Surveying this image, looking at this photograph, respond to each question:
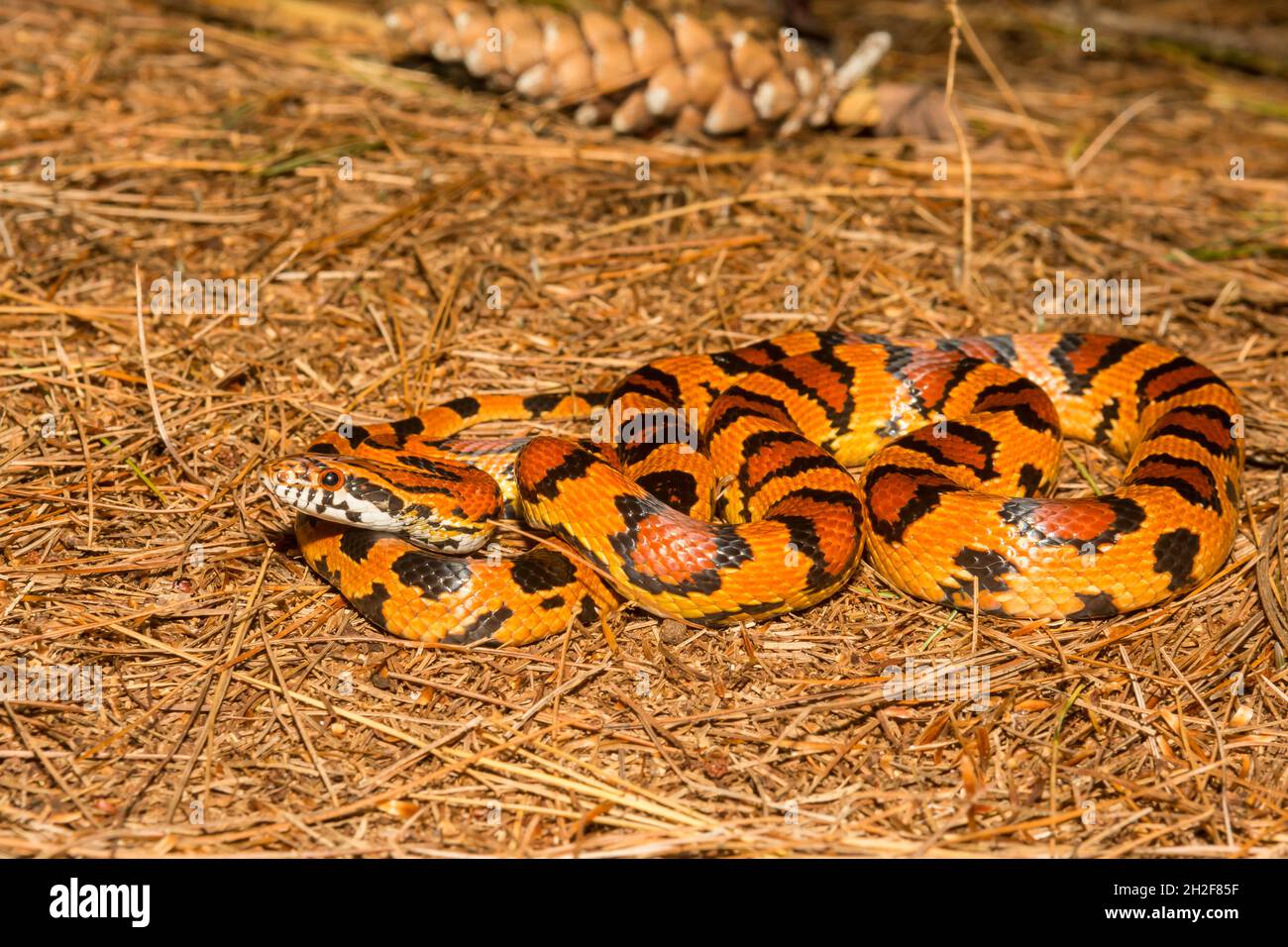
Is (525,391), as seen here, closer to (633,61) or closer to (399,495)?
(399,495)

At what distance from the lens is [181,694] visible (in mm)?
4008

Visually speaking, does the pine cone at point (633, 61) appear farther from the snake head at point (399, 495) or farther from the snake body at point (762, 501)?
the snake head at point (399, 495)

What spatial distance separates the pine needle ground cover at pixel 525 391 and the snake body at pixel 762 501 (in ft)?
0.56

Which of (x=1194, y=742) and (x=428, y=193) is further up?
(x=428, y=193)

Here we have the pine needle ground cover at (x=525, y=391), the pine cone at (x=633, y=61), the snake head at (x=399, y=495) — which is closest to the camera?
the pine needle ground cover at (x=525, y=391)

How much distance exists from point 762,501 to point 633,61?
3.72m

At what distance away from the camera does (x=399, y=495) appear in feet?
14.9

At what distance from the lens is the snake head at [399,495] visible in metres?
4.40

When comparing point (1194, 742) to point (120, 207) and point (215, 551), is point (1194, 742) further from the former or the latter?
point (120, 207)

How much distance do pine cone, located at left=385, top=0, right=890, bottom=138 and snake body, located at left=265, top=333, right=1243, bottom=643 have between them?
8.05ft

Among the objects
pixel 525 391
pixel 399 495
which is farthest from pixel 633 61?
pixel 399 495

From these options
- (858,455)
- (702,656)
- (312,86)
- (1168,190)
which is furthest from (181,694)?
(1168,190)

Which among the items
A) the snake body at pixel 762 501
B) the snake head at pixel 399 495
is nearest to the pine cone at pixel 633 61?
the snake body at pixel 762 501
